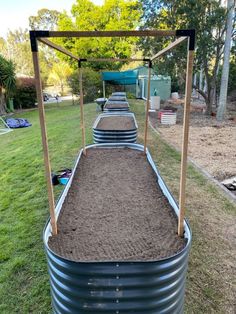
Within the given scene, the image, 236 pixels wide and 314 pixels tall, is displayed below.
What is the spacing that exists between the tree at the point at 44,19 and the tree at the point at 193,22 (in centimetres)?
3251

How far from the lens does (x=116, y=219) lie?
2.15 meters

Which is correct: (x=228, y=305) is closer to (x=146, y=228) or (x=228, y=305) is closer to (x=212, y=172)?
(x=146, y=228)

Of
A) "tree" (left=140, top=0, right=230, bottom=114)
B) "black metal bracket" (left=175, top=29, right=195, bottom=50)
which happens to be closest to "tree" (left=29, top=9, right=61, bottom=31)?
"tree" (left=140, top=0, right=230, bottom=114)

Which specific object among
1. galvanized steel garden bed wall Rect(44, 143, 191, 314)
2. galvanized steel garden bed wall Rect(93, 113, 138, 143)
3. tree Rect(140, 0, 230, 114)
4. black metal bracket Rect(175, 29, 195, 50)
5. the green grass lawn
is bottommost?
the green grass lawn

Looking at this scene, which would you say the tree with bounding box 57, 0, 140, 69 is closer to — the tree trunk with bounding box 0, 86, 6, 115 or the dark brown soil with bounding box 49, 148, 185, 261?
the tree trunk with bounding box 0, 86, 6, 115

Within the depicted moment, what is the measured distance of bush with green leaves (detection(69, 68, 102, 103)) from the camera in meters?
16.2

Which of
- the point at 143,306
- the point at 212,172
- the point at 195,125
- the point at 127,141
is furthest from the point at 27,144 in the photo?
the point at 143,306

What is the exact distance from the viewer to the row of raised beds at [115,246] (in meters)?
1.48

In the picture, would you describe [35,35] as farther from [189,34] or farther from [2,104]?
[2,104]

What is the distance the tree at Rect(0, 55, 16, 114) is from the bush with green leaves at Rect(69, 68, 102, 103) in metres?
3.47

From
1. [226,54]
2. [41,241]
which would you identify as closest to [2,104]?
[226,54]

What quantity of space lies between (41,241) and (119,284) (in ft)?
5.68

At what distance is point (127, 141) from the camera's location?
186 inches

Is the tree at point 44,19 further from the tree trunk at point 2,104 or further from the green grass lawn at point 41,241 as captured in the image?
the green grass lawn at point 41,241
